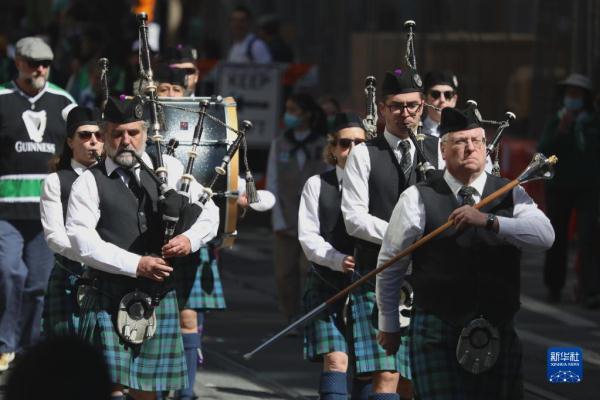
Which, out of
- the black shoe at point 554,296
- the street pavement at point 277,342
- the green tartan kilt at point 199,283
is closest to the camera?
the green tartan kilt at point 199,283

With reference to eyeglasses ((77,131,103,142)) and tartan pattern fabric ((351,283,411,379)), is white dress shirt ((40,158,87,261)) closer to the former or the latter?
eyeglasses ((77,131,103,142))

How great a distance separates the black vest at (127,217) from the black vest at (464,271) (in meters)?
1.40

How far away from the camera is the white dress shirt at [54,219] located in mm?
8211

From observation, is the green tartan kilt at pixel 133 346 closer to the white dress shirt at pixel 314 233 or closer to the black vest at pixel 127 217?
the black vest at pixel 127 217

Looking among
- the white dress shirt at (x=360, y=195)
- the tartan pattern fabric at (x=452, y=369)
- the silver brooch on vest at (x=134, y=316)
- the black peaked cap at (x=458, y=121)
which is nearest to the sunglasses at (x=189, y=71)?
the white dress shirt at (x=360, y=195)

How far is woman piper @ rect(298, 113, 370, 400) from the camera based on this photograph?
8844 mm

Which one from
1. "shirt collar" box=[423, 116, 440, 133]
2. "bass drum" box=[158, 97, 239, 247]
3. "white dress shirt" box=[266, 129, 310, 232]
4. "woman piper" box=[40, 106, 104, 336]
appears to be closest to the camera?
"woman piper" box=[40, 106, 104, 336]

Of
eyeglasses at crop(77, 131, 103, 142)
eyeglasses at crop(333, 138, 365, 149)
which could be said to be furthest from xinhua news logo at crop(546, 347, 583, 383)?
eyeglasses at crop(77, 131, 103, 142)

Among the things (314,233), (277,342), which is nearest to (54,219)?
(314,233)

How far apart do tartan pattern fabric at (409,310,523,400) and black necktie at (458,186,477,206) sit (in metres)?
0.48

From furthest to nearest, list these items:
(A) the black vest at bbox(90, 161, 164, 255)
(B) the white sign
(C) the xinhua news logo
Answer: (B) the white sign → (A) the black vest at bbox(90, 161, 164, 255) → (C) the xinhua news logo

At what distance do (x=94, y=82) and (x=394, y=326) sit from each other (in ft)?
22.4

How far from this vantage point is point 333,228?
29.8ft

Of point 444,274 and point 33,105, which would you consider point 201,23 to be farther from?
point 444,274
